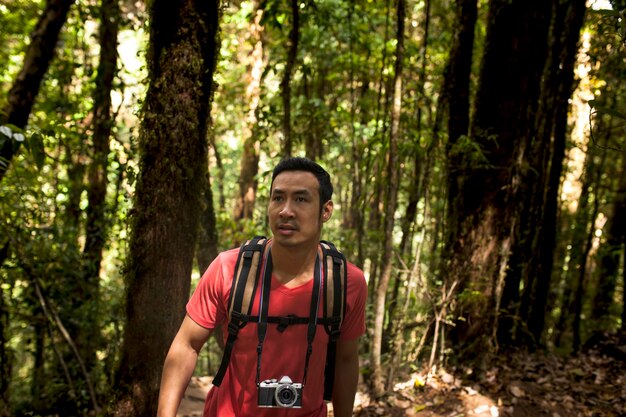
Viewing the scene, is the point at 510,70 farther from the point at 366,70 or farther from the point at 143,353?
the point at 143,353

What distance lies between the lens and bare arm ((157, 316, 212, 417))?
8.54 feet

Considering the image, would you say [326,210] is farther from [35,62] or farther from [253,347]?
[35,62]

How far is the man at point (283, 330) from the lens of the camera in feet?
8.73

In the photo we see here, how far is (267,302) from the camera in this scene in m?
2.68

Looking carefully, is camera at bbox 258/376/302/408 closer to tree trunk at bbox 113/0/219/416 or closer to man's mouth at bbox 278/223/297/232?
man's mouth at bbox 278/223/297/232

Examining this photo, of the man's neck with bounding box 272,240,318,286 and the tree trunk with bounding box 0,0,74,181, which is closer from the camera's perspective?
the man's neck with bounding box 272,240,318,286

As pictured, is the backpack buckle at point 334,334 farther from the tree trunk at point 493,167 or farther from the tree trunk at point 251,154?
the tree trunk at point 251,154

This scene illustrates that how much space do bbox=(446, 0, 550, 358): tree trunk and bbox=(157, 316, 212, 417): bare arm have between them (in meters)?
4.07

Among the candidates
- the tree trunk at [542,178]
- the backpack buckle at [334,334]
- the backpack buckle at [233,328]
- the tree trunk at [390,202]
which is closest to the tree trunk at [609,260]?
the tree trunk at [542,178]

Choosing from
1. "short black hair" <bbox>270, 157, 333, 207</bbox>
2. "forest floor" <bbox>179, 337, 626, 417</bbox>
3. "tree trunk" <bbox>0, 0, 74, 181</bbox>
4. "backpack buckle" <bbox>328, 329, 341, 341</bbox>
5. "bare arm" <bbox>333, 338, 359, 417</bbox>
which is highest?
"tree trunk" <bbox>0, 0, 74, 181</bbox>

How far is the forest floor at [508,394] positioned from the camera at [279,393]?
123 inches

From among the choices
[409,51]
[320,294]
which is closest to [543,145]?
[409,51]

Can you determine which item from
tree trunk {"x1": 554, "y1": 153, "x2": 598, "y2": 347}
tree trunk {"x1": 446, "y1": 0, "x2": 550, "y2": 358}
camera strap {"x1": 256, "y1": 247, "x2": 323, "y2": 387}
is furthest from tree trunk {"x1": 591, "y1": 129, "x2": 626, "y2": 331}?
camera strap {"x1": 256, "y1": 247, "x2": 323, "y2": 387}

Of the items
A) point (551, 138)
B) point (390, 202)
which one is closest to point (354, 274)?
point (390, 202)
